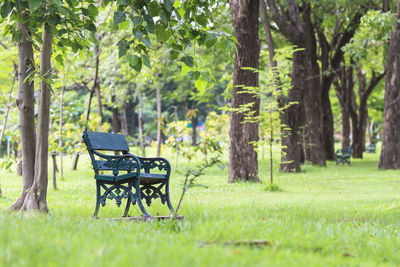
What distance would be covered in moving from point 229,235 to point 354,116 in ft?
87.6

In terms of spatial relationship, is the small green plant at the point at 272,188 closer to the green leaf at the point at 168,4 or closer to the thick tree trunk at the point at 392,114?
the green leaf at the point at 168,4

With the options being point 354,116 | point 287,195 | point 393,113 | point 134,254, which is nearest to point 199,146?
point 393,113

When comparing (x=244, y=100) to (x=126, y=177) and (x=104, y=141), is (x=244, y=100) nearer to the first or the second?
(x=104, y=141)

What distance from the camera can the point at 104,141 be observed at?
673 centimetres

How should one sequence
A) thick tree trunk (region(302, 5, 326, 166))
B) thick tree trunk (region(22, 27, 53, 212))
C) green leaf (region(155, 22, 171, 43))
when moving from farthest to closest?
thick tree trunk (region(302, 5, 326, 166)) → thick tree trunk (region(22, 27, 53, 212)) → green leaf (region(155, 22, 171, 43))

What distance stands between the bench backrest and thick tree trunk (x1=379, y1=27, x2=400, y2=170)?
44.5 ft

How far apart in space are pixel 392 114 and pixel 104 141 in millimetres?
14110

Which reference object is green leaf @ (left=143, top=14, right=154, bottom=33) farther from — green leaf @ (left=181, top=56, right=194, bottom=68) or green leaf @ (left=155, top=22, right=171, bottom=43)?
green leaf @ (left=181, top=56, right=194, bottom=68)

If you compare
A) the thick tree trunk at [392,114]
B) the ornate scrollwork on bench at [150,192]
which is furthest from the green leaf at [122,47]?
the thick tree trunk at [392,114]

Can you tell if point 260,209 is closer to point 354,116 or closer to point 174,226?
point 174,226

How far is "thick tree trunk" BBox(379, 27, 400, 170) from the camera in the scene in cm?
1775

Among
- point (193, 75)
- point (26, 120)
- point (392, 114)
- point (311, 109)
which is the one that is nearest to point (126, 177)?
point (193, 75)

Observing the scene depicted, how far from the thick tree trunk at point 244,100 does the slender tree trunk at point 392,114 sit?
294 inches

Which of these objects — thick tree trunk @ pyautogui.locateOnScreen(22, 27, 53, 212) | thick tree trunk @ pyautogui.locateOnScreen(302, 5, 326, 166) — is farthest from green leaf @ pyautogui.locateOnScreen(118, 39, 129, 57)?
thick tree trunk @ pyautogui.locateOnScreen(302, 5, 326, 166)
